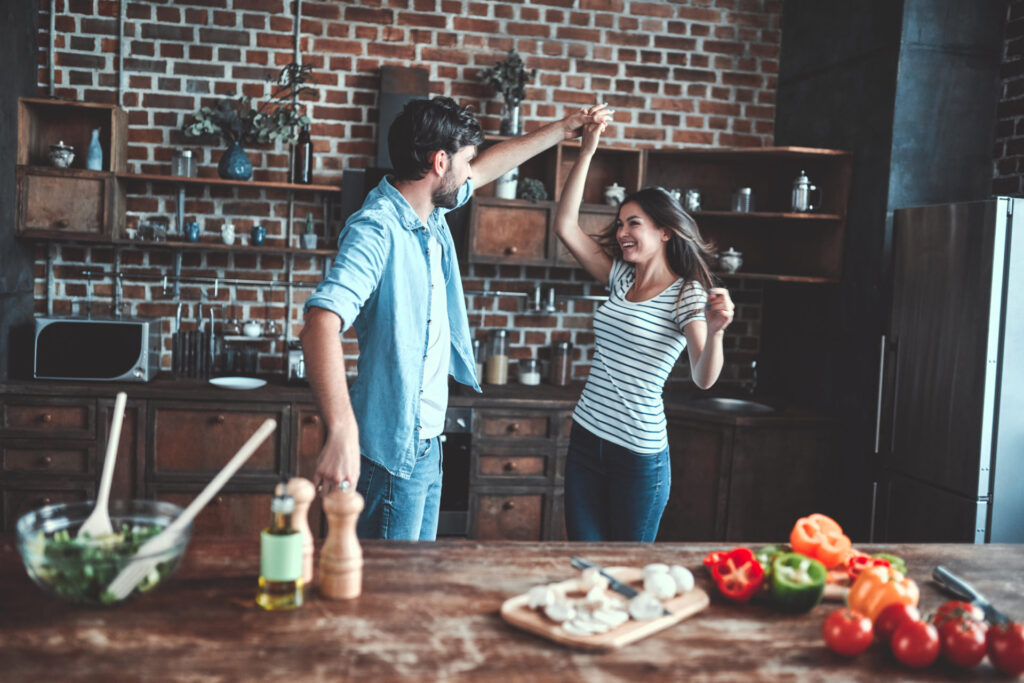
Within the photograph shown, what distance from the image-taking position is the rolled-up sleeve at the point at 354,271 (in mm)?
1735

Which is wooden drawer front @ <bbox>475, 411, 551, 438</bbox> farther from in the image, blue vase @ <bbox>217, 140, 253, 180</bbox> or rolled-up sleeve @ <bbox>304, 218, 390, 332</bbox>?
rolled-up sleeve @ <bbox>304, 218, 390, 332</bbox>

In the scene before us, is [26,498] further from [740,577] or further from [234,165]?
[740,577]

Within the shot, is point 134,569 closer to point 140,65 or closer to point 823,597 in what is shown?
point 823,597

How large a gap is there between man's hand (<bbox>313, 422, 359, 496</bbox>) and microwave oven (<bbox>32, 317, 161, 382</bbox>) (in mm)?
2515

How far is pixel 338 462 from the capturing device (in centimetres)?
156

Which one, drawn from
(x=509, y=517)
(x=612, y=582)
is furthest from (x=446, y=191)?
(x=509, y=517)

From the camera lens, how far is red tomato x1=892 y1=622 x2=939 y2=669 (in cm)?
128

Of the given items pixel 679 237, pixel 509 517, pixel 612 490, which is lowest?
pixel 509 517

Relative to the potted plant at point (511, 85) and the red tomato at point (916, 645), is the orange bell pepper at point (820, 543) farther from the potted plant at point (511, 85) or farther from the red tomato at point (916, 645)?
the potted plant at point (511, 85)

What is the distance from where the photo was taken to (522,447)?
3.90 m

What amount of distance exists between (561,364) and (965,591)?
9.46ft

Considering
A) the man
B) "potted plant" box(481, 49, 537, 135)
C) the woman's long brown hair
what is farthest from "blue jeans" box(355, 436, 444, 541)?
"potted plant" box(481, 49, 537, 135)

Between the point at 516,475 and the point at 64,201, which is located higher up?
the point at 64,201

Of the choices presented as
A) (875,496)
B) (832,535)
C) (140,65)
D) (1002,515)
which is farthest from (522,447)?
(140,65)
